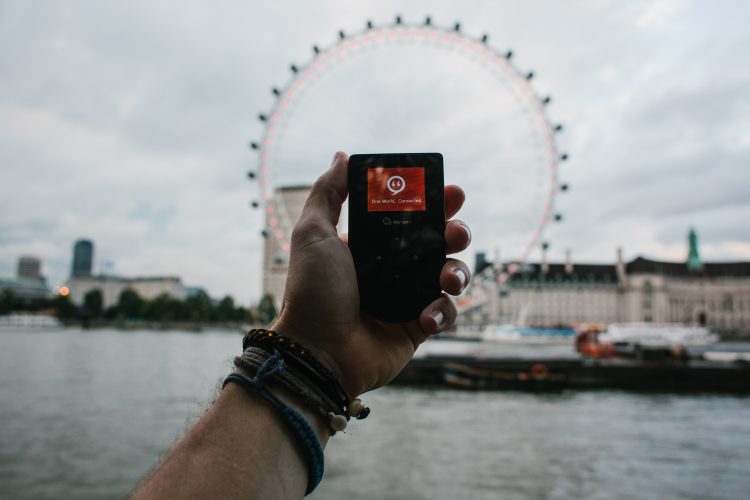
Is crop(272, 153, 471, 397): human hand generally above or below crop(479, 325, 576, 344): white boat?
above

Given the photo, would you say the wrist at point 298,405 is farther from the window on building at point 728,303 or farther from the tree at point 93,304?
the window on building at point 728,303

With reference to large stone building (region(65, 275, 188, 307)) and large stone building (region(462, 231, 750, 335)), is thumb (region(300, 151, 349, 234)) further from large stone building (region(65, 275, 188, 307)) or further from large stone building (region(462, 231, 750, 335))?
large stone building (region(65, 275, 188, 307))

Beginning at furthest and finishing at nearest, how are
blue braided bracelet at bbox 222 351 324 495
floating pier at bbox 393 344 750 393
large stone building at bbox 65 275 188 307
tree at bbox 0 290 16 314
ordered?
large stone building at bbox 65 275 188 307
tree at bbox 0 290 16 314
floating pier at bbox 393 344 750 393
blue braided bracelet at bbox 222 351 324 495

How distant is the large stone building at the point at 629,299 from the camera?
466ft

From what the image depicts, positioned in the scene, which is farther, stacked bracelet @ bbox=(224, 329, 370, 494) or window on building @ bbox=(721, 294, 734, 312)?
window on building @ bbox=(721, 294, 734, 312)

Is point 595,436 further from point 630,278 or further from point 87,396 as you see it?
point 630,278

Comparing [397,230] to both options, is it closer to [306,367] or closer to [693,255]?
[306,367]

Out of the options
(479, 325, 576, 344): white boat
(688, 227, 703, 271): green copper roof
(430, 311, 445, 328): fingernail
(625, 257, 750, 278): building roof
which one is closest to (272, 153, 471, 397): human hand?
(430, 311, 445, 328): fingernail

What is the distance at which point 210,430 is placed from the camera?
5.03ft

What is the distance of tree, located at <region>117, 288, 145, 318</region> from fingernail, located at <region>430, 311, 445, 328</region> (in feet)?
495

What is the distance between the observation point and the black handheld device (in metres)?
2.22

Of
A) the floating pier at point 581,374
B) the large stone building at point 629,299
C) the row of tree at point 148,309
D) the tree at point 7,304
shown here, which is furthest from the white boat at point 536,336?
the tree at point 7,304

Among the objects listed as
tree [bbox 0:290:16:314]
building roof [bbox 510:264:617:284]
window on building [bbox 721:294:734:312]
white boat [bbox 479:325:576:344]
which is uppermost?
building roof [bbox 510:264:617:284]

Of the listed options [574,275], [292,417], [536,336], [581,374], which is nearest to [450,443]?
[581,374]
